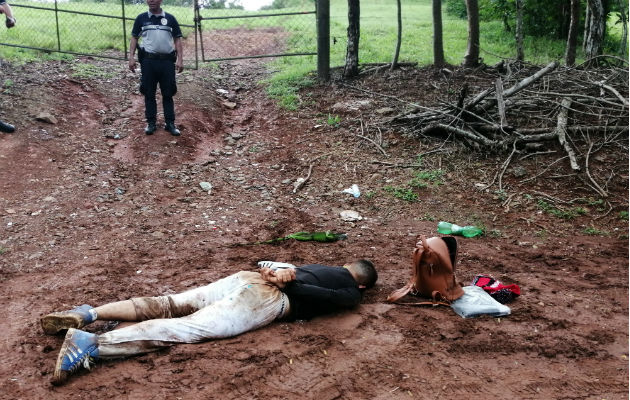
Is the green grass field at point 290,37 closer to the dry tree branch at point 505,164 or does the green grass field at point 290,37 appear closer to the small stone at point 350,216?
the dry tree branch at point 505,164

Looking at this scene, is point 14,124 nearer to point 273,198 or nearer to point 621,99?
point 273,198

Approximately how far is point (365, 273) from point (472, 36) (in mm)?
7726

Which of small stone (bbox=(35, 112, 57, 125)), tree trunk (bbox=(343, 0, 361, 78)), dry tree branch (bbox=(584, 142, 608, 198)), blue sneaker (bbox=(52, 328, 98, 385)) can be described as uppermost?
tree trunk (bbox=(343, 0, 361, 78))

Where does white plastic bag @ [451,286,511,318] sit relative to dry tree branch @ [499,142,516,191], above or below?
below

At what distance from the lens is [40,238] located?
564 cm

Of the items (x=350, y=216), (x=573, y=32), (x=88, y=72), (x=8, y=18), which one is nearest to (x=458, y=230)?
(x=350, y=216)

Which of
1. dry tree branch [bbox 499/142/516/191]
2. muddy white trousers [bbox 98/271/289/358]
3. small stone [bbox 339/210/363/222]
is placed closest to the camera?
muddy white trousers [bbox 98/271/289/358]

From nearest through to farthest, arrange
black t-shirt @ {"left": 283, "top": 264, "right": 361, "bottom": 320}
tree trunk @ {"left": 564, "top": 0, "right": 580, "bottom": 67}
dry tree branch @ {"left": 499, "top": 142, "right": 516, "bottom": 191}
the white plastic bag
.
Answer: black t-shirt @ {"left": 283, "top": 264, "right": 361, "bottom": 320} < the white plastic bag < dry tree branch @ {"left": 499, "top": 142, "right": 516, "bottom": 191} < tree trunk @ {"left": 564, "top": 0, "right": 580, "bottom": 67}

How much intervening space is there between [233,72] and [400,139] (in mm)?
5140

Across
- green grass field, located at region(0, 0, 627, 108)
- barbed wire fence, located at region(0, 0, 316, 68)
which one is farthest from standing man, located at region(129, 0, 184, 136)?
barbed wire fence, located at region(0, 0, 316, 68)

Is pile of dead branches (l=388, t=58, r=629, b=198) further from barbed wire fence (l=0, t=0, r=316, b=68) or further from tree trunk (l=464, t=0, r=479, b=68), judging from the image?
barbed wire fence (l=0, t=0, r=316, b=68)

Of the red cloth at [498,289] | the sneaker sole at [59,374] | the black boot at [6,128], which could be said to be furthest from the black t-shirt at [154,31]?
the red cloth at [498,289]

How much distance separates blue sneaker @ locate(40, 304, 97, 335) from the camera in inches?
145

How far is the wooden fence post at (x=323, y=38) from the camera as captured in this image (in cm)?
1009
